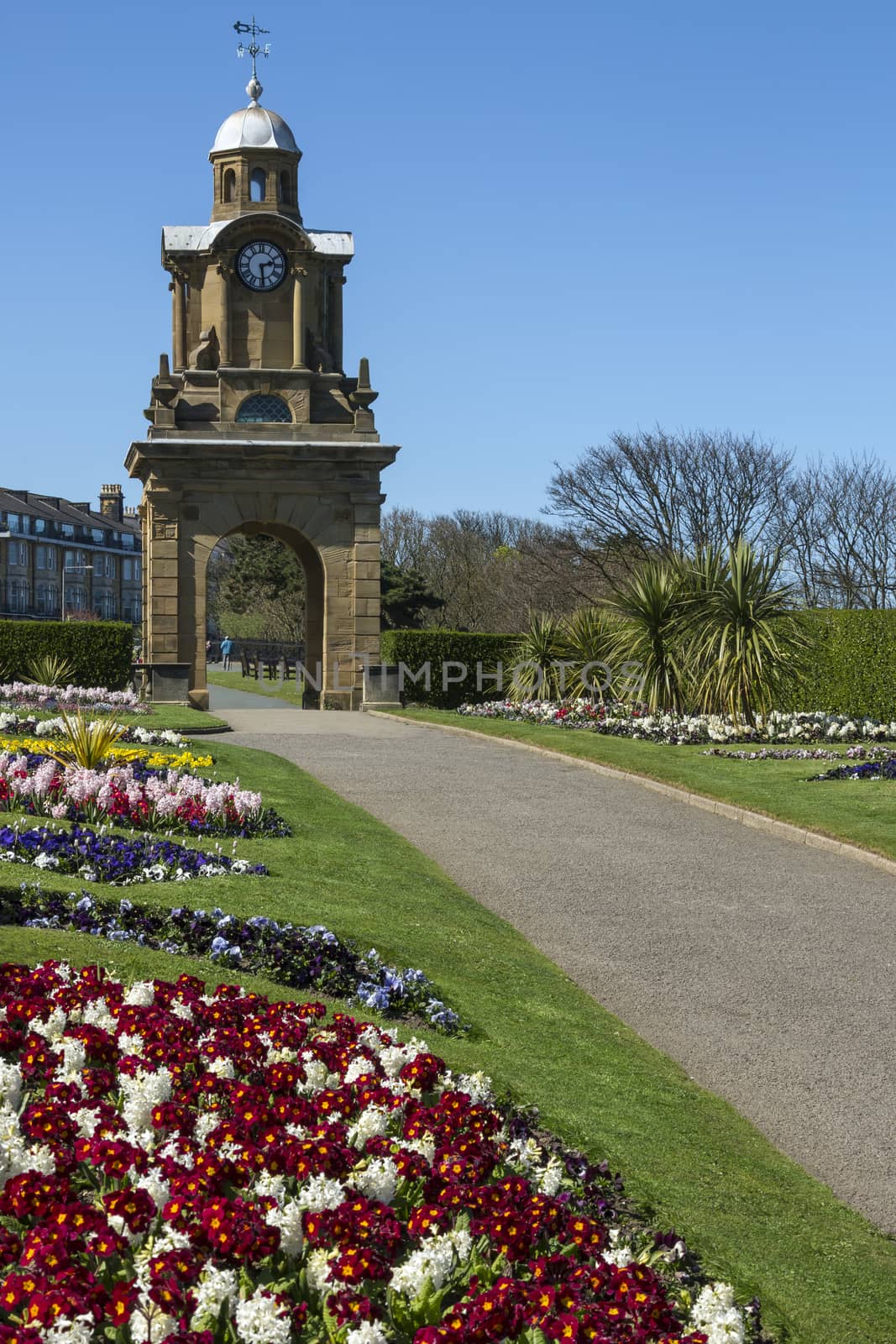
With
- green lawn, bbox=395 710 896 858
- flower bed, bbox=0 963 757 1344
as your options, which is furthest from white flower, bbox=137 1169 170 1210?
green lawn, bbox=395 710 896 858

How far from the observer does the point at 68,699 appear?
23.5 metres

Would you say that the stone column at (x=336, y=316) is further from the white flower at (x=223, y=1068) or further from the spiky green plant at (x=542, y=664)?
the white flower at (x=223, y=1068)

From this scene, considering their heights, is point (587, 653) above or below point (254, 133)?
below

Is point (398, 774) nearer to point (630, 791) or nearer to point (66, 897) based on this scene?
point (630, 791)

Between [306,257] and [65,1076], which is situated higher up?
[306,257]

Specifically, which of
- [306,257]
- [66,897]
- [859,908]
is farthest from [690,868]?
[306,257]

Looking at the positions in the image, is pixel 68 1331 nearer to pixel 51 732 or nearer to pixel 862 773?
pixel 51 732

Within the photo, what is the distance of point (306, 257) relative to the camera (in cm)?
3147

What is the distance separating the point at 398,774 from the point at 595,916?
792cm

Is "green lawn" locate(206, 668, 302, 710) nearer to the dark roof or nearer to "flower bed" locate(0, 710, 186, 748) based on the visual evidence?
"flower bed" locate(0, 710, 186, 748)

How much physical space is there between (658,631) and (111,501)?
122 metres

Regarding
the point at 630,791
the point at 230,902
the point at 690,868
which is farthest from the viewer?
the point at 630,791

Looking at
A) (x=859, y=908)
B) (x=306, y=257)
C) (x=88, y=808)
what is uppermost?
(x=306, y=257)

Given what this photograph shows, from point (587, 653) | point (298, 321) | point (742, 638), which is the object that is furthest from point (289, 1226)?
point (298, 321)
